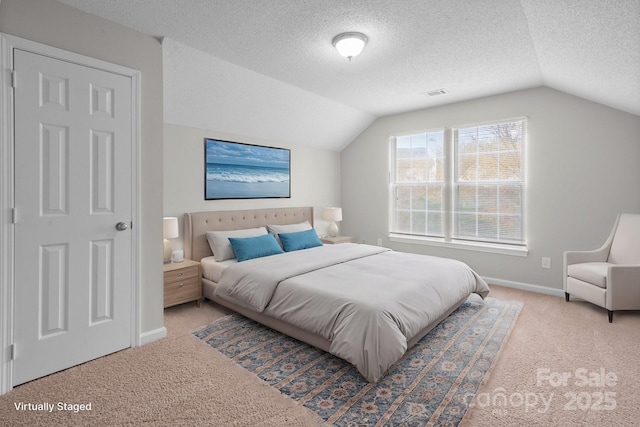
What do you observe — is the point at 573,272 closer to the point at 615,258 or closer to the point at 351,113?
the point at 615,258

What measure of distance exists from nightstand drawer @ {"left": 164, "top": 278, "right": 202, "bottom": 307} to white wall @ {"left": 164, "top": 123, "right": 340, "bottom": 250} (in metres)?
0.62

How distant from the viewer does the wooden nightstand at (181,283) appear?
3.29 meters

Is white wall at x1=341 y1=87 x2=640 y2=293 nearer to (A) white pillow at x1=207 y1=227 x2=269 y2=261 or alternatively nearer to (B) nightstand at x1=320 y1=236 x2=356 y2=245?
(B) nightstand at x1=320 y1=236 x2=356 y2=245

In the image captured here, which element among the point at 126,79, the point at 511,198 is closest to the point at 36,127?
the point at 126,79

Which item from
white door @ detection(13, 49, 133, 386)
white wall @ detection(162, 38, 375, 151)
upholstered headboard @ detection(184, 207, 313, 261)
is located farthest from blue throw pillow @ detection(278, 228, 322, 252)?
white door @ detection(13, 49, 133, 386)

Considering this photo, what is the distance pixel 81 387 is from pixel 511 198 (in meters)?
4.82

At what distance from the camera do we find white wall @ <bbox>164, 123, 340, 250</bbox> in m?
3.79

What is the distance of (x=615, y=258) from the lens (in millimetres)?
3502

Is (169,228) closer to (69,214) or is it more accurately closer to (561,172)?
(69,214)

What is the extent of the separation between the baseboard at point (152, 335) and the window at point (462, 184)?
12.5 feet

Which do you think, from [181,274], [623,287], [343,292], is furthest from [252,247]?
[623,287]

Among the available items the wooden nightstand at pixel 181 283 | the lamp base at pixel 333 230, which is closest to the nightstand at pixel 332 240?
the lamp base at pixel 333 230

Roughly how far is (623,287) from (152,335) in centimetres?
427

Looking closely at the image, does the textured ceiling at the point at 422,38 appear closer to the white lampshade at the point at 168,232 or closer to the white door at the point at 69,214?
the white door at the point at 69,214
